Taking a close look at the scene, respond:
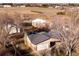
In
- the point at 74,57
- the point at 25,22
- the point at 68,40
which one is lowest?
the point at 74,57

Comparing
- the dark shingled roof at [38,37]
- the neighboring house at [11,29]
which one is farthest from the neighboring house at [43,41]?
the neighboring house at [11,29]

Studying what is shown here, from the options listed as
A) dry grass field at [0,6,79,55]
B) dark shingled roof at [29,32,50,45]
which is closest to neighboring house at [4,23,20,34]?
dry grass field at [0,6,79,55]

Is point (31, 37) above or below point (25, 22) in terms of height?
below

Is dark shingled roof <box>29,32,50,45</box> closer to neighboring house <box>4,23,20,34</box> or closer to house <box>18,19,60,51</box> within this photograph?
house <box>18,19,60,51</box>

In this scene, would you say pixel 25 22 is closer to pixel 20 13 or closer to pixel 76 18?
pixel 20 13

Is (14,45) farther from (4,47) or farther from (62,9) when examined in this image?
(62,9)

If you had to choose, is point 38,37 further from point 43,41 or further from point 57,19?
point 57,19

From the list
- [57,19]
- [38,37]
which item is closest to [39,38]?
[38,37]

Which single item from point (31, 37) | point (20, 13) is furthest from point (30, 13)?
point (31, 37)
